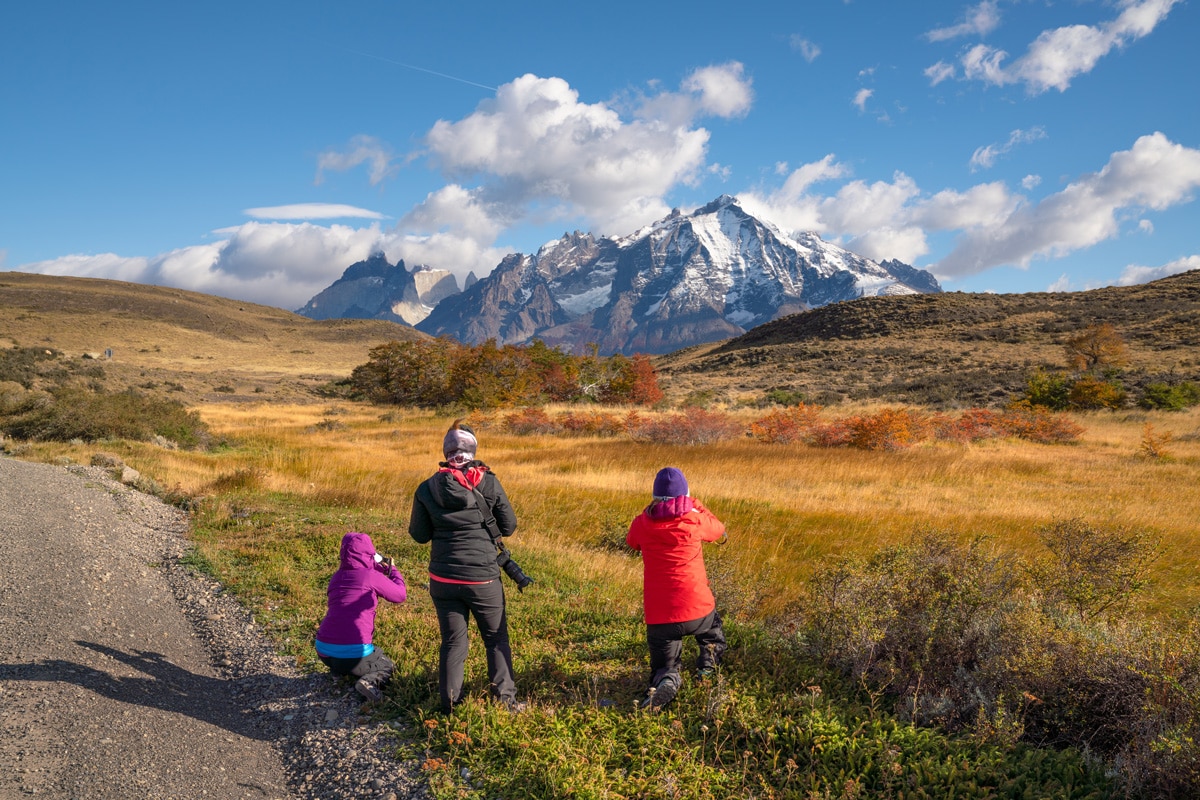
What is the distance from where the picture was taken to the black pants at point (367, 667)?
472 centimetres

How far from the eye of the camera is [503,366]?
38.0 metres

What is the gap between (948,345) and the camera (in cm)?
5866

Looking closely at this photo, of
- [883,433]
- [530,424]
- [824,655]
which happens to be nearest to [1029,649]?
[824,655]

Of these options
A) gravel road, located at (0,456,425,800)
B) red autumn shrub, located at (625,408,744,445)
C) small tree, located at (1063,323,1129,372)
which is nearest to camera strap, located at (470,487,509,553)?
gravel road, located at (0,456,425,800)

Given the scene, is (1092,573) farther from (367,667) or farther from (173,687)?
(173,687)

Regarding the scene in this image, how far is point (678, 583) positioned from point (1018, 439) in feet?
72.8

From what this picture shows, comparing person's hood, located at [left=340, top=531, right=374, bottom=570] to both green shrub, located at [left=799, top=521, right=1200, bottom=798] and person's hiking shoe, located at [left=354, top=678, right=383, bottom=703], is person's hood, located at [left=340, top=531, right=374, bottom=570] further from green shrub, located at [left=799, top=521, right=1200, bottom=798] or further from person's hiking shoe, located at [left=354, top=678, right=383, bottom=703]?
green shrub, located at [left=799, top=521, right=1200, bottom=798]

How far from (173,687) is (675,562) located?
4.08 m

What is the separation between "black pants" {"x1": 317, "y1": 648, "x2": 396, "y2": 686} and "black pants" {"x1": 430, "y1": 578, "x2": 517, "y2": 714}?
0.58 meters

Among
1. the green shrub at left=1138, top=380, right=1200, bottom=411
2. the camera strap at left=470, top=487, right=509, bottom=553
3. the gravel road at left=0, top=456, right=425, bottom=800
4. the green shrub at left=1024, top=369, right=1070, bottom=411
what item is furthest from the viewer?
the green shrub at left=1024, top=369, right=1070, bottom=411

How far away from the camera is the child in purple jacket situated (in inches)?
188

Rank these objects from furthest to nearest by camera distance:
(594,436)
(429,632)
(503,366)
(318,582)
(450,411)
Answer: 1. (503,366)
2. (450,411)
3. (594,436)
4. (318,582)
5. (429,632)

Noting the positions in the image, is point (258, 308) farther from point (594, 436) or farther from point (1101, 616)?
point (1101, 616)

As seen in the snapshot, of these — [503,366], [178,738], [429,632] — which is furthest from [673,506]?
[503,366]
